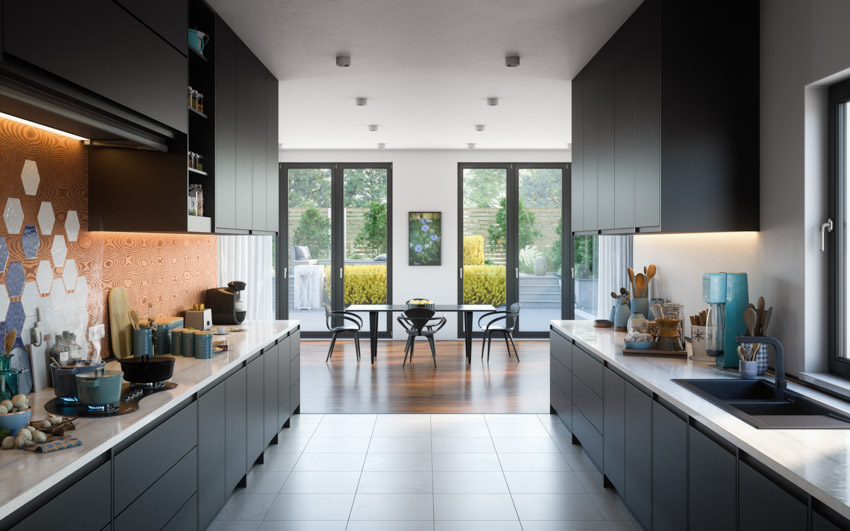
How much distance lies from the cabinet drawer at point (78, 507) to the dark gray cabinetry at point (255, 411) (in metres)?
1.77

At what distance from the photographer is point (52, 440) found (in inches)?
76.2

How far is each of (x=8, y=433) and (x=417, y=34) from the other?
329 cm

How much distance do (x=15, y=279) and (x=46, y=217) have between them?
368 mm

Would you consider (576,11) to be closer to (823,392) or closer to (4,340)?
(823,392)

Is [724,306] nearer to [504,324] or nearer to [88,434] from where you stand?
[88,434]

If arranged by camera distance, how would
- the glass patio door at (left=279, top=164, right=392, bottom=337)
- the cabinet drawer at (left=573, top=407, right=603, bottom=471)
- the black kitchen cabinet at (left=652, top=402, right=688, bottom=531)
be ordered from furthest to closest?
1. the glass patio door at (left=279, top=164, right=392, bottom=337)
2. the cabinet drawer at (left=573, top=407, right=603, bottom=471)
3. the black kitchen cabinet at (left=652, top=402, right=688, bottom=531)

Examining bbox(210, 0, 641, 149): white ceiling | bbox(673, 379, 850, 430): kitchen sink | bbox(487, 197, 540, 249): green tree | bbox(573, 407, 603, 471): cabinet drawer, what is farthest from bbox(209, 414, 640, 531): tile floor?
bbox(487, 197, 540, 249): green tree

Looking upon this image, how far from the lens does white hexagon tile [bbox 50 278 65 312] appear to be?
2.85m

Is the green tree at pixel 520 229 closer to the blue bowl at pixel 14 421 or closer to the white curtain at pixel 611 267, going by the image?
the white curtain at pixel 611 267

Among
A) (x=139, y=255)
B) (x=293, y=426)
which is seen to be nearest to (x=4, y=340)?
(x=139, y=255)

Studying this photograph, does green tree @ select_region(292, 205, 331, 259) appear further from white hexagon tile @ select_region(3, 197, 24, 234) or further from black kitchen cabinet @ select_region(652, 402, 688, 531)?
black kitchen cabinet @ select_region(652, 402, 688, 531)

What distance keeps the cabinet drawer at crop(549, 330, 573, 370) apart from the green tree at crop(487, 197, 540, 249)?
456 centimetres

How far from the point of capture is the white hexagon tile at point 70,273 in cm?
296

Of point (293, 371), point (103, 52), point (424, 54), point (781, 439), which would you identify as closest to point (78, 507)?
point (103, 52)
